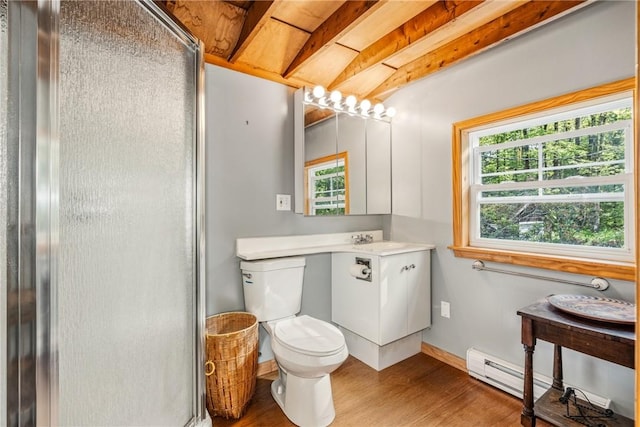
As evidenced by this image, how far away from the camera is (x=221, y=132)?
1.97 m

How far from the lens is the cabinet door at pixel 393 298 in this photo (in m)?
2.03

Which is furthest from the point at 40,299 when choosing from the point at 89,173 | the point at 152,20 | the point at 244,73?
the point at 244,73

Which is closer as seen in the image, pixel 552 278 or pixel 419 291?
pixel 552 278

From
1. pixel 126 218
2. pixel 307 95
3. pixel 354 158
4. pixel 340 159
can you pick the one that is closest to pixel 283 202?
pixel 340 159

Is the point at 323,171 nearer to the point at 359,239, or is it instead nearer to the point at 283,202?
the point at 283,202

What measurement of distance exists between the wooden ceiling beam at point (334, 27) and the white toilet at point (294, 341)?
137cm

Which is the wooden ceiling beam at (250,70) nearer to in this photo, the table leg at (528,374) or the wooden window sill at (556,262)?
the wooden window sill at (556,262)

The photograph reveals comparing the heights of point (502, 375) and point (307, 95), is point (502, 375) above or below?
below

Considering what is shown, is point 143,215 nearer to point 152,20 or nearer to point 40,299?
point 40,299

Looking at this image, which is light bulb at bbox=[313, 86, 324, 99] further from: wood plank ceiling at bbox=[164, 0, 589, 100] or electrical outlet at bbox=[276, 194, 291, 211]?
electrical outlet at bbox=[276, 194, 291, 211]

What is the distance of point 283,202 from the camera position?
225 cm

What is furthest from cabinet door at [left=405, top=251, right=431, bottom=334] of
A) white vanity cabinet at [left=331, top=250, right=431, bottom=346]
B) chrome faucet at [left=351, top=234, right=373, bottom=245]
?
chrome faucet at [left=351, top=234, right=373, bottom=245]

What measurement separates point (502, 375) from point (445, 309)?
1.69 feet

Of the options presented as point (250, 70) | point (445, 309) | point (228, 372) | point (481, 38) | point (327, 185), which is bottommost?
point (228, 372)
